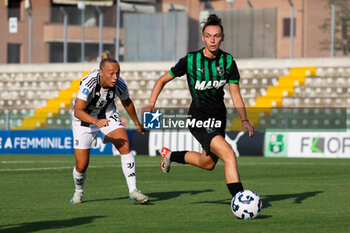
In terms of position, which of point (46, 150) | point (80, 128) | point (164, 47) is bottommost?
point (46, 150)

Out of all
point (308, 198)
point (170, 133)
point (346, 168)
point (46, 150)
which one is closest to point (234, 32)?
point (170, 133)

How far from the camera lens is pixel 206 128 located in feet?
28.3

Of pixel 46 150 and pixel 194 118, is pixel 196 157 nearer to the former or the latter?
pixel 194 118

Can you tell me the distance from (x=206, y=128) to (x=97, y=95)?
1.60m

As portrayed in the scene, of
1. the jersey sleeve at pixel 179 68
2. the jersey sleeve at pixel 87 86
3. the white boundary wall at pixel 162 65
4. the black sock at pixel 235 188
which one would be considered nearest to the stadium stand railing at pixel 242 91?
the white boundary wall at pixel 162 65

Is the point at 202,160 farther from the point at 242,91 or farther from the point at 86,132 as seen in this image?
the point at 242,91

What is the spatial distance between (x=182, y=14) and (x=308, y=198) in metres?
19.9

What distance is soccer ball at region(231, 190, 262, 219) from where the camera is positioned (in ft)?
25.5

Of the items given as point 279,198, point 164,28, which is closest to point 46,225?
point 279,198

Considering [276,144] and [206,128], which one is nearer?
[206,128]

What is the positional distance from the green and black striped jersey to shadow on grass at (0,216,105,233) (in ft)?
6.37

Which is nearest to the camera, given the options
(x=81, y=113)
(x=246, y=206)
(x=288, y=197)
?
(x=246, y=206)

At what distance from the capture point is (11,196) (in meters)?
10.7

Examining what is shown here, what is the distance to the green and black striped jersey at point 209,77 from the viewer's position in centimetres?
862
